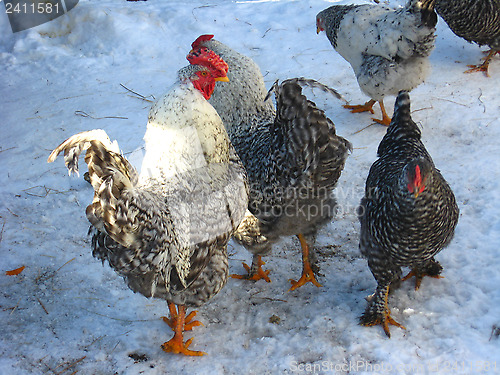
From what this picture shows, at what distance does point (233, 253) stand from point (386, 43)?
2.74 m

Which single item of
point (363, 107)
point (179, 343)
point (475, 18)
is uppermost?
point (475, 18)

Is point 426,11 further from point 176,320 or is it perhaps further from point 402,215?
point 176,320

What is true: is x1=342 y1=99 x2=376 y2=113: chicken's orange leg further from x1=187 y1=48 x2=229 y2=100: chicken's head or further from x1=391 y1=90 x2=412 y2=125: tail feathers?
x1=187 y1=48 x2=229 y2=100: chicken's head

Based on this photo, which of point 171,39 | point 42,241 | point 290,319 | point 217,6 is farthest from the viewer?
point 217,6

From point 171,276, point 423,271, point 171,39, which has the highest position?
point 171,39

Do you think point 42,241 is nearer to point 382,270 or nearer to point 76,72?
point 382,270

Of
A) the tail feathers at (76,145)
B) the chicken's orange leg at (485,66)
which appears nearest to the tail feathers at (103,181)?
the tail feathers at (76,145)

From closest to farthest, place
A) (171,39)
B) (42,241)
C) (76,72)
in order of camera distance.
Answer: (42,241), (76,72), (171,39)

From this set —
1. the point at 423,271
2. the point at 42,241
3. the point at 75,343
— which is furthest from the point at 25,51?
the point at 423,271

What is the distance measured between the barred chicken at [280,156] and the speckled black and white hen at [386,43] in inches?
70.8

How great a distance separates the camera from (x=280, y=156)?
304 centimetres

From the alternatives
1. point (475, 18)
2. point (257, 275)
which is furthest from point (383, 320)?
point (475, 18)

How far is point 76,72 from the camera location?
21.2ft

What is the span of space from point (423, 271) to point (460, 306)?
36cm
